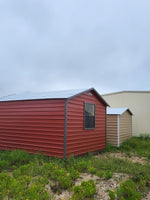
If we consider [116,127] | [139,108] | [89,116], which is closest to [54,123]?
Result: [89,116]

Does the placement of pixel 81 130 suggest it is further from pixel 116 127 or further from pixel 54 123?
pixel 116 127

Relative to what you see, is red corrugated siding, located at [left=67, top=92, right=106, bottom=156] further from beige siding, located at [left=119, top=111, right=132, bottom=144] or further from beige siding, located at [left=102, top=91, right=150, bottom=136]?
beige siding, located at [left=102, top=91, right=150, bottom=136]

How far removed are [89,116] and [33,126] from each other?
122 inches

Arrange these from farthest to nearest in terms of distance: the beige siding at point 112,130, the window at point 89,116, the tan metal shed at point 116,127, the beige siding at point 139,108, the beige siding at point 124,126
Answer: the beige siding at point 139,108
the beige siding at point 124,126
the beige siding at point 112,130
the tan metal shed at point 116,127
the window at point 89,116

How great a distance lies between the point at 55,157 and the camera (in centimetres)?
755

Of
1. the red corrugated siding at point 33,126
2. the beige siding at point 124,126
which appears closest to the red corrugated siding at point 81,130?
the red corrugated siding at point 33,126

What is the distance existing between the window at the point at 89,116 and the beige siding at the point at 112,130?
3619mm

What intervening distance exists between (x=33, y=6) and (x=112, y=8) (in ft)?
14.9

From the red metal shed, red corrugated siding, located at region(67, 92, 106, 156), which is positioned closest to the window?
the red metal shed

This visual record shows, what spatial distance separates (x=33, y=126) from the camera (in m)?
8.63

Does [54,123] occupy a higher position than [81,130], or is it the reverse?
[54,123]

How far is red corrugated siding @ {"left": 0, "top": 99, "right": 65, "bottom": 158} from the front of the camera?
775 cm

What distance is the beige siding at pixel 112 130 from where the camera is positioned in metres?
12.9

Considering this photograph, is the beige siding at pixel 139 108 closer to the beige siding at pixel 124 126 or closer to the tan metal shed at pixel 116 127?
the beige siding at pixel 124 126
